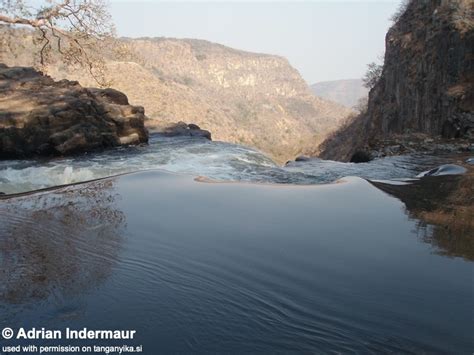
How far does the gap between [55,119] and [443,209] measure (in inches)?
362

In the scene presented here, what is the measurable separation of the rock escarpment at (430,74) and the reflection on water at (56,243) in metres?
9.08

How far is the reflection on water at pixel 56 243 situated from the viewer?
2350 mm

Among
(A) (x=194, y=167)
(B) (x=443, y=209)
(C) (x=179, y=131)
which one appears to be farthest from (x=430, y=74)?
(B) (x=443, y=209)

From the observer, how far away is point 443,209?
12.7 ft

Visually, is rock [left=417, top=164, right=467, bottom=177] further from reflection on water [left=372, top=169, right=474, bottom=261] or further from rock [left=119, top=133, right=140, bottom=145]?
rock [left=119, top=133, right=140, bottom=145]

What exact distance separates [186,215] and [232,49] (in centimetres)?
16706

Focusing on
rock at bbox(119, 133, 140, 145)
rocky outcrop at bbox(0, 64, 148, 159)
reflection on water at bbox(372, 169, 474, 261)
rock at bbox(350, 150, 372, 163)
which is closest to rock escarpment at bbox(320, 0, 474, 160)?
rock at bbox(350, 150, 372, 163)

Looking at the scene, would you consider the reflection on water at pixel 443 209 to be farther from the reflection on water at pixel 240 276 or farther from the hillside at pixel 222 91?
the hillside at pixel 222 91

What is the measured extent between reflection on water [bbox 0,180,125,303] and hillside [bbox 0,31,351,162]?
1138 cm

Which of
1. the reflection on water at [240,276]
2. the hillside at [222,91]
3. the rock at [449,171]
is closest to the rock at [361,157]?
the rock at [449,171]

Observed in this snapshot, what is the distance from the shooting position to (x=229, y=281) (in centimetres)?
243

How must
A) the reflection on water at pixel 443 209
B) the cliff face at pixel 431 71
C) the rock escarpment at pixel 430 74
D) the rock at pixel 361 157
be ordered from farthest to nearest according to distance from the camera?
the cliff face at pixel 431 71 < the rock escarpment at pixel 430 74 < the rock at pixel 361 157 < the reflection on water at pixel 443 209

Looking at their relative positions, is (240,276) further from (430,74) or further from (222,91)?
(222,91)

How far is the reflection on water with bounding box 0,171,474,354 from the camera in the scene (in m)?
1.91
